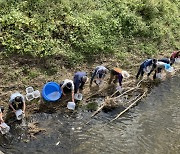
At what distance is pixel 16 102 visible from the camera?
12.2 meters

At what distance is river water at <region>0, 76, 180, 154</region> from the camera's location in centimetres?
1176

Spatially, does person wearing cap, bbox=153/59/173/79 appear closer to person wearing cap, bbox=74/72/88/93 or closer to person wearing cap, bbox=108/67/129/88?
person wearing cap, bbox=108/67/129/88

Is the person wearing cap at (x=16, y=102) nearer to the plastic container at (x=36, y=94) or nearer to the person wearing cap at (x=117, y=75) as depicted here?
the plastic container at (x=36, y=94)

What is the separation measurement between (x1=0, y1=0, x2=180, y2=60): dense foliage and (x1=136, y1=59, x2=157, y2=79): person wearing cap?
1.76 metres

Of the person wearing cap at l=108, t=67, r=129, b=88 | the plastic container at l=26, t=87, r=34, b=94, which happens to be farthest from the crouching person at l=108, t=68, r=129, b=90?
the plastic container at l=26, t=87, r=34, b=94

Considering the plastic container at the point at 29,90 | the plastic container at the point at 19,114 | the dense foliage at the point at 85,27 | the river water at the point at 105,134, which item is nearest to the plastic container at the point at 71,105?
the river water at the point at 105,134

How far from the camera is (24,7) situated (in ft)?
50.2

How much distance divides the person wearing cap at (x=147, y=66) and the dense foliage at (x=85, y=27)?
176 cm

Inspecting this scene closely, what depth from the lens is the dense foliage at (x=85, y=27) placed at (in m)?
14.5

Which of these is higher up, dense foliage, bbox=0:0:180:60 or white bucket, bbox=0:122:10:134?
dense foliage, bbox=0:0:180:60

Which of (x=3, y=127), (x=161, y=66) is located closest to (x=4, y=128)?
(x=3, y=127)

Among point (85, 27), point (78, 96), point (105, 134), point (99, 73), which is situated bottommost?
point (105, 134)

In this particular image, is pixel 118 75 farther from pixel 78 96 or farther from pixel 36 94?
pixel 36 94

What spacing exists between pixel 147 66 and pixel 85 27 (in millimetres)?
3418
